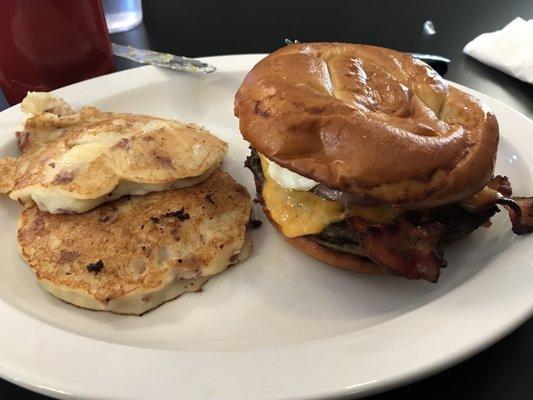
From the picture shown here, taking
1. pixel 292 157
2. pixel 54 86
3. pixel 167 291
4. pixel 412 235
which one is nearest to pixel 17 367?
pixel 167 291

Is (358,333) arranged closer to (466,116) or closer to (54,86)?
(466,116)

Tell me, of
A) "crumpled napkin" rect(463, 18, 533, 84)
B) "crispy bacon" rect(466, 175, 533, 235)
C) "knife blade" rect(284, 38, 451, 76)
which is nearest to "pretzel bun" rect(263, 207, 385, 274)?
"crispy bacon" rect(466, 175, 533, 235)

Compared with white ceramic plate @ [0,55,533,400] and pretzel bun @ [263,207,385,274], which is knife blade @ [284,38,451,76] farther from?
pretzel bun @ [263,207,385,274]

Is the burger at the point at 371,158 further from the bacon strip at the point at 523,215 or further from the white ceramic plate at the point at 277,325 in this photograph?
the white ceramic plate at the point at 277,325

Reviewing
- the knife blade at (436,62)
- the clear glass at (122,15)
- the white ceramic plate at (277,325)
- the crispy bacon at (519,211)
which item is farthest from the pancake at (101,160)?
the clear glass at (122,15)

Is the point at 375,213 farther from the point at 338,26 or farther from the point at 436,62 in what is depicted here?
the point at 338,26

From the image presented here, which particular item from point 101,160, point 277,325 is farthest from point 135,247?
point 277,325
